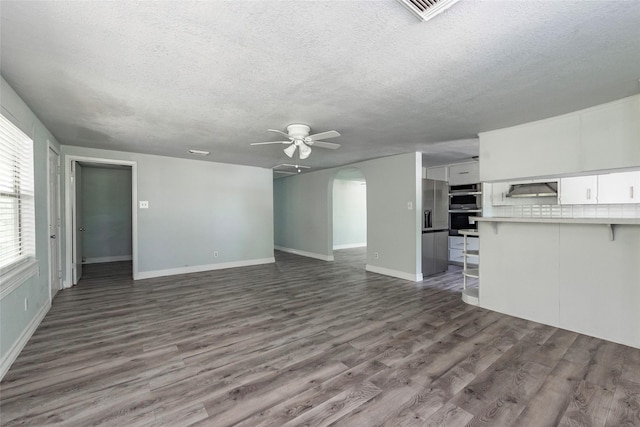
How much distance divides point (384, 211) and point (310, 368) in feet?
13.1

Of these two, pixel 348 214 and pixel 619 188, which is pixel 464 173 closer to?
pixel 619 188

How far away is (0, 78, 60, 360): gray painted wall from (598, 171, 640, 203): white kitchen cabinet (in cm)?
680

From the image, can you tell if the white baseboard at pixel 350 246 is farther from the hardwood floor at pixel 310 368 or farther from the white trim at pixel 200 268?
the hardwood floor at pixel 310 368

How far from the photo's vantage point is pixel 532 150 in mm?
3441

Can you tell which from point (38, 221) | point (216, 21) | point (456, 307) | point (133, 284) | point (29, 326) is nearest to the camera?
point (216, 21)

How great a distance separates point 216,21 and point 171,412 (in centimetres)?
246

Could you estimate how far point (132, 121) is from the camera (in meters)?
3.43

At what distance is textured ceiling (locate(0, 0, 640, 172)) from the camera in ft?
5.08

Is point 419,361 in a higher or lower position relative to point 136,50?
lower

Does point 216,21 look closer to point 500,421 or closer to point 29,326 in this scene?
point 500,421

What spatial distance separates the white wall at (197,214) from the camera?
5.52m

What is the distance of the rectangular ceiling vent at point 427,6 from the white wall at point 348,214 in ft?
27.4

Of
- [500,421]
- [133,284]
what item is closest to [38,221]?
[133,284]

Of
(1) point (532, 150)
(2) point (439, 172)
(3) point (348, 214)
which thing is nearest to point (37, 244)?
(1) point (532, 150)
